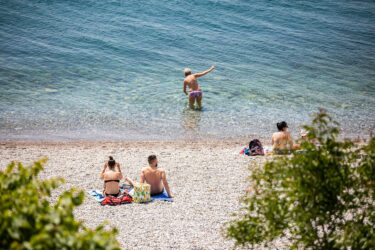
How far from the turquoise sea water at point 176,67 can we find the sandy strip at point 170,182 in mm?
1656

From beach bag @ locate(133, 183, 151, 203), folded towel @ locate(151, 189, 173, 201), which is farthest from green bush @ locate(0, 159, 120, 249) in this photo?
folded towel @ locate(151, 189, 173, 201)

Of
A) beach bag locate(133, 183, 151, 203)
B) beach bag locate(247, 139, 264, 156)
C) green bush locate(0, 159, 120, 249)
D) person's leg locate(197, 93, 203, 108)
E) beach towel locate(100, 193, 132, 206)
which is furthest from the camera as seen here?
person's leg locate(197, 93, 203, 108)

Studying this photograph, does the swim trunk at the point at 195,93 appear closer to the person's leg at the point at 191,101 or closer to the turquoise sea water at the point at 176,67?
the person's leg at the point at 191,101

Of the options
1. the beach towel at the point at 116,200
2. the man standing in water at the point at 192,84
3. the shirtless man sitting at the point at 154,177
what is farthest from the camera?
the man standing in water at the point at 192,84

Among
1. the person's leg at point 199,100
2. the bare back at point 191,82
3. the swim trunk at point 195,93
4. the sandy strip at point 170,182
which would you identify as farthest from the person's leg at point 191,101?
the sandy strip at point 170,182

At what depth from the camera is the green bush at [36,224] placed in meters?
2.88

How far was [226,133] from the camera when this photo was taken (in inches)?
614

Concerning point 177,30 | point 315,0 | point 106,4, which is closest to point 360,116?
point 177,30

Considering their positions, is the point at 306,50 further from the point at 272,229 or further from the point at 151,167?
the point at 272,229

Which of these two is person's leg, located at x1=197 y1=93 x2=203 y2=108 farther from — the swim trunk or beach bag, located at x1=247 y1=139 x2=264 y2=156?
beach bag, located at x1=247 y1=139 x2=264 y2=156

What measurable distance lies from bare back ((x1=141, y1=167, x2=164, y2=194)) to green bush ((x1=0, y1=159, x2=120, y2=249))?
5.85 metres

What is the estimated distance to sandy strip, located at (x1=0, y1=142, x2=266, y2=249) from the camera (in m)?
7.54

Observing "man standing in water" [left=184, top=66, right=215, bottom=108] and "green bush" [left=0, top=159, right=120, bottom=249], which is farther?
"man standing in water" [left=184, top=66, right=215, bottom=108]

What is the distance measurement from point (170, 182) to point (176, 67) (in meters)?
15.3
